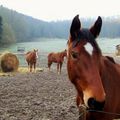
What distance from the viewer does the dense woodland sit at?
8172 cm

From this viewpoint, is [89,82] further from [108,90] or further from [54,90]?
[54,90]

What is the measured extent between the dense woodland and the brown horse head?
72589 mm

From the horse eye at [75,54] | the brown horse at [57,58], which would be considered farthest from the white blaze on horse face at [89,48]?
the brown horse at [57,58]

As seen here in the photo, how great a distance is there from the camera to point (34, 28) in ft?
340

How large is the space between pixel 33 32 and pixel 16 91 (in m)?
89.6

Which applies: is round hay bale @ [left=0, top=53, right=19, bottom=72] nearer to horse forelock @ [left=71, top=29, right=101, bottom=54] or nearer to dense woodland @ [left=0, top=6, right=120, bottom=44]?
horse forelock @ [left=71, top=29, right=101, bottom=54]

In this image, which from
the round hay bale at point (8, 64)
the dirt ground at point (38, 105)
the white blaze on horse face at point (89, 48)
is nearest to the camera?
the white blaze on horse face at point (89, 48)

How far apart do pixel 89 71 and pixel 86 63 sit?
3.6 inches

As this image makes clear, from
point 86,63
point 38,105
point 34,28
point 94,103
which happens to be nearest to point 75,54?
point 86,63

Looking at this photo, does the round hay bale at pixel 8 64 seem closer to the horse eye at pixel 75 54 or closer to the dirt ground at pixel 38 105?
the dirt ground at pixel 38 105

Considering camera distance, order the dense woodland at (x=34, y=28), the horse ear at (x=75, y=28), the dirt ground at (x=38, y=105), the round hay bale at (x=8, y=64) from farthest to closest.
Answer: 1. the dense woodland at (x=34, y=28)
2. the round hay bale at (x=8, y=64)
3. the dirt ground at (x=38, y=105)
4. the horse ear at (x=75, y=28)

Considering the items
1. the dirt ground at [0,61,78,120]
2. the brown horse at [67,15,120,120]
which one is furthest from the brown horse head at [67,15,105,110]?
the dirt ground at [0,61,78,120]

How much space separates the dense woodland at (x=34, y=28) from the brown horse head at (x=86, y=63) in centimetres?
7259

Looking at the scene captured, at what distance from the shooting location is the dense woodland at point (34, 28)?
81.7 m
